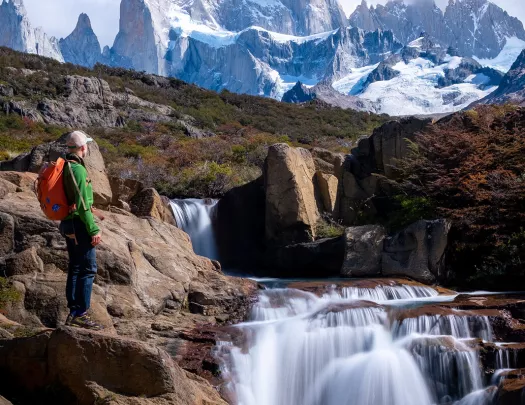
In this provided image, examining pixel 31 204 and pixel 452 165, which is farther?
pixel 452 165

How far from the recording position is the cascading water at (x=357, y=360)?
29.2 feet

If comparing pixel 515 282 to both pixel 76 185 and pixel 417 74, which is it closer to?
pixel 76 185

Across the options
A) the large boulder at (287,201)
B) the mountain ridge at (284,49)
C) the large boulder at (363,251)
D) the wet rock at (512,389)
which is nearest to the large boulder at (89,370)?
the wet rock at (512,389)

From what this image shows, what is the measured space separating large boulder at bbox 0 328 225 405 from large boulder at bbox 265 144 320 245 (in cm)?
1066

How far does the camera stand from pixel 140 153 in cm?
2841

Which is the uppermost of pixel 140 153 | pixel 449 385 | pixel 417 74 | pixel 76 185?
pixel 417 74

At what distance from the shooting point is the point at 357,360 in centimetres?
938

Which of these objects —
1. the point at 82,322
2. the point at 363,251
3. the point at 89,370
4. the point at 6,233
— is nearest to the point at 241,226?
the point at 363,251

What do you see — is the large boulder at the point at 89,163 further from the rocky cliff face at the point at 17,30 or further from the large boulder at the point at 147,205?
the rocky cliff face at the point at 17,30

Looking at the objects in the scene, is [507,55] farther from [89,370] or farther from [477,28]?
[89,370]

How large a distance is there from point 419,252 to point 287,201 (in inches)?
154

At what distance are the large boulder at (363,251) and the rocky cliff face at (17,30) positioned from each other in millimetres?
162005

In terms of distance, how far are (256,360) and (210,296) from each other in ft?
5.90

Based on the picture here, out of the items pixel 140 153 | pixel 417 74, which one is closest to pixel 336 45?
pixel 417 74
